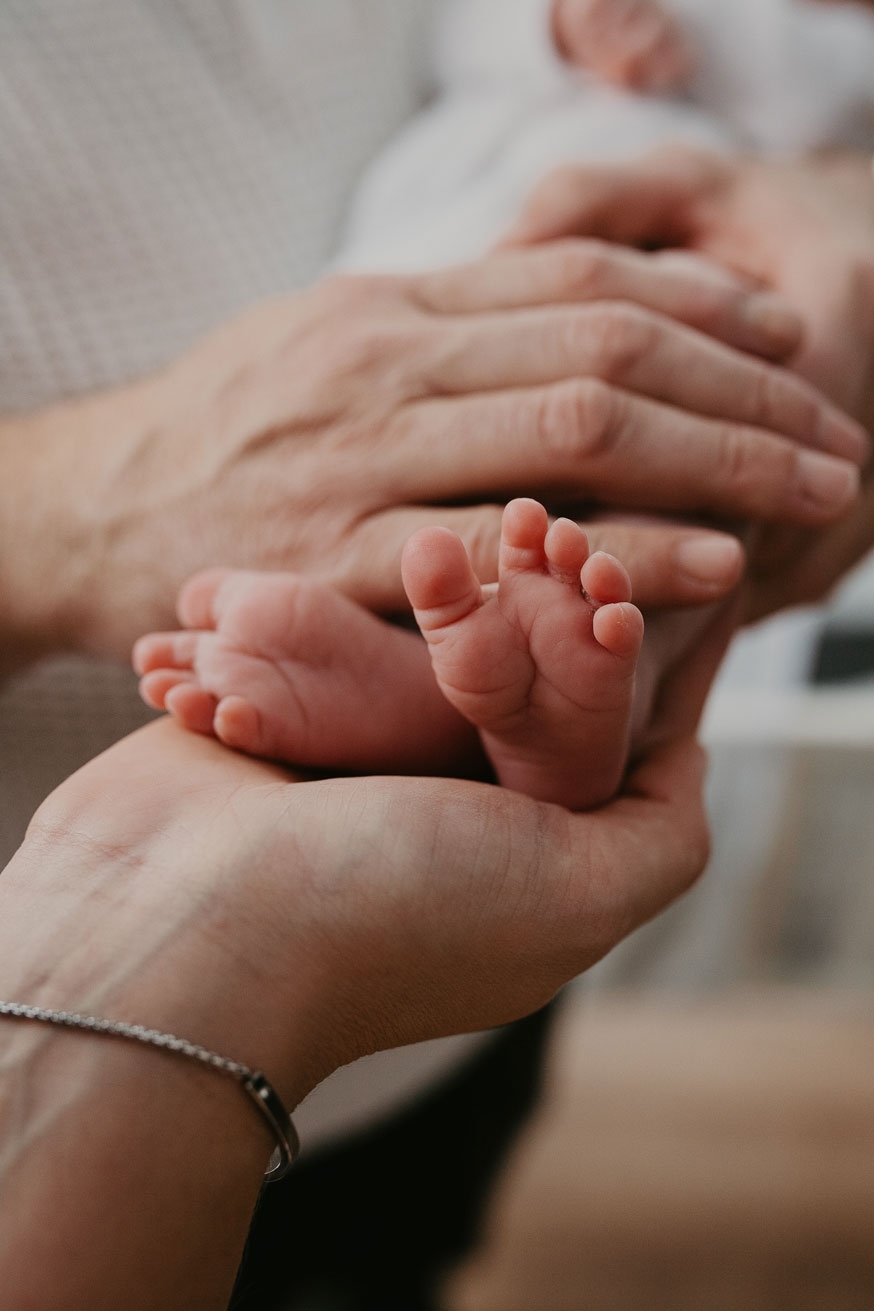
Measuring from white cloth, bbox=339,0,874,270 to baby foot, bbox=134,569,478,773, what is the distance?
16.8 inches

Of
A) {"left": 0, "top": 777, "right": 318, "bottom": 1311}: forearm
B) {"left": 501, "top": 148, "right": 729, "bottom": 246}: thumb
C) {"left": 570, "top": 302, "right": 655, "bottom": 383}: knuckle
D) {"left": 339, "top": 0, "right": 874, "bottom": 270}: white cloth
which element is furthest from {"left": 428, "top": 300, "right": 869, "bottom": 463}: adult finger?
{"left": 0, "top": 777, "right": 318, "bottom": 1311}: forearm

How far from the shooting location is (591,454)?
557mm

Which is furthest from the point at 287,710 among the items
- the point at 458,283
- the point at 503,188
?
the point at 503,188

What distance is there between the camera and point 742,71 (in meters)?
0.97

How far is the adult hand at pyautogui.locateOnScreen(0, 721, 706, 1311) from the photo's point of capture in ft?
0.99

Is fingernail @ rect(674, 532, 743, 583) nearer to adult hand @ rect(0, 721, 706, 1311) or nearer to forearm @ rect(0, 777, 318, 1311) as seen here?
adult hand @ rect(0, 721, 706, 1311)

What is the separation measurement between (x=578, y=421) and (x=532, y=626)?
197mm

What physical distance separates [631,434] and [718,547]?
0.29ft

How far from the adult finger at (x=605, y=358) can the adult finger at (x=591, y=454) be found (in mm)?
25

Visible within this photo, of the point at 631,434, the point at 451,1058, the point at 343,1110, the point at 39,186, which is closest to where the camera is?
the point at 631,434

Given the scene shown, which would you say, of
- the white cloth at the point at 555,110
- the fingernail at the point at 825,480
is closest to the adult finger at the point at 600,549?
the fingernail at the point at 825,480

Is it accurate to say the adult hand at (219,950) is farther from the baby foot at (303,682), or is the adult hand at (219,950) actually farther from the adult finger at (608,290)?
the adult finger at (608,290)

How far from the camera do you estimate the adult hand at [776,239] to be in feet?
2.39

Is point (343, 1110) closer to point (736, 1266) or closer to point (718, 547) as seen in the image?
point (718, 547)
